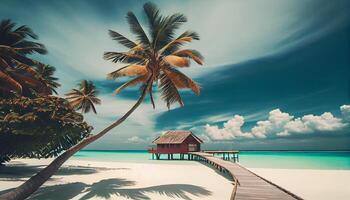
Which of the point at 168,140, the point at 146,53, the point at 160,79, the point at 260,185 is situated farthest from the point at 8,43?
the point at 168,140

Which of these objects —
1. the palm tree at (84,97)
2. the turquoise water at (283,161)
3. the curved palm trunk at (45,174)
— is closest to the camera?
the curved palm trunk at (45,174)

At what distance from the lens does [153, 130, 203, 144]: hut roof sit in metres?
38.2

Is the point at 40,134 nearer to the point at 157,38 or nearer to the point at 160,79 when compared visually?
the point at 160,79

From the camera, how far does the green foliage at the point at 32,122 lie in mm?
12203

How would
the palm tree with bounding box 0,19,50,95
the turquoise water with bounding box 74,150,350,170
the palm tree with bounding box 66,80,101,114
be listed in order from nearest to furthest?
1. the palm tree with bounding box 0,19,50,95
2. the palm tree with bounding box 66,80,101,114
3. the turquoise water with bounding box 74,150,350,170

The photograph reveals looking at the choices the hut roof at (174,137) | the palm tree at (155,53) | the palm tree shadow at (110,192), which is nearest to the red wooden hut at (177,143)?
the hut roof at (174,137)

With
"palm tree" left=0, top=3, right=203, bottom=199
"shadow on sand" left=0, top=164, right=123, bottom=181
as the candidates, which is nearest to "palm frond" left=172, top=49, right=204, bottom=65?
"palm tree" left=0, top=3, right=203, bottom=199

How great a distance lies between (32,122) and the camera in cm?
1230

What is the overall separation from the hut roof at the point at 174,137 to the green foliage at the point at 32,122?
24.8 m

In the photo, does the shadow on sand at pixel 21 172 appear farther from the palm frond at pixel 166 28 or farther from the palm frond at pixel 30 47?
the palm frond at pixel 166 28

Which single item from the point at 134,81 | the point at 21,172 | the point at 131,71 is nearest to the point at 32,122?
the point at 134,81

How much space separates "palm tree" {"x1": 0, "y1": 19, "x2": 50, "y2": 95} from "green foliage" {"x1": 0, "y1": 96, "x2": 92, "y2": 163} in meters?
0.89

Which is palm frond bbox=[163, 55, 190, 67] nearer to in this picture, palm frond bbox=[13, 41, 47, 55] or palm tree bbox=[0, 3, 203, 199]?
palm tree bbox=[0, 3, 203, 199]

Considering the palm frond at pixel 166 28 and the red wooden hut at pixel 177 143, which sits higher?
the palm frond at pixel 166 28
